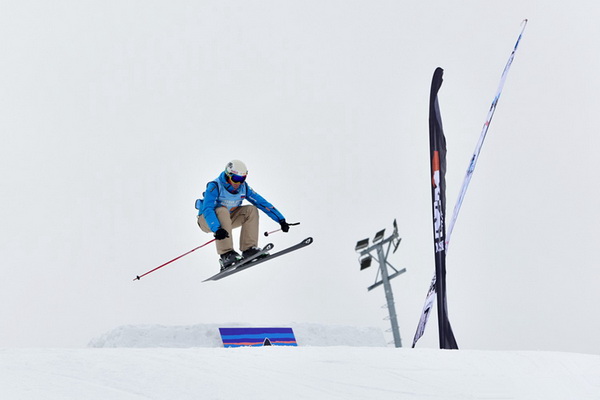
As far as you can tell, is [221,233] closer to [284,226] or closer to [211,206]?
[211,206]

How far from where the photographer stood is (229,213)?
10609 mm

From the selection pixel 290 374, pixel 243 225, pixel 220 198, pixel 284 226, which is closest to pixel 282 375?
pixel 290 374

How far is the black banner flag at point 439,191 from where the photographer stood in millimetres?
9766

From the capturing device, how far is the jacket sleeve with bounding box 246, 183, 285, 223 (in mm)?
10922

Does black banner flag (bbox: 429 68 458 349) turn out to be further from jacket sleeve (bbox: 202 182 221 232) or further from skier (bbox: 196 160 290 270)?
jacket sleeve (bbox: 202 182 221 232)

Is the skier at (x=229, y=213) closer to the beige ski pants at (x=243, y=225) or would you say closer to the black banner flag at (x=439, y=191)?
the beige ski pants at (x=243, y=225)

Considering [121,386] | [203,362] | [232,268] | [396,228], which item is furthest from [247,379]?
[396,228]

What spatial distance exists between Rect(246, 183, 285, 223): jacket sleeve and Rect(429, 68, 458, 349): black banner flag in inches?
91.4

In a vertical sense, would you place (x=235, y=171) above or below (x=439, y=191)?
above

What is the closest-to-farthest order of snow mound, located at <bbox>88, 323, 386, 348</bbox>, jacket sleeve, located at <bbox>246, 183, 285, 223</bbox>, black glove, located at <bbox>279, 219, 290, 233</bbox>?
jacket sleeve, located at <bbox>246, 183, 285, 223</bbox> < black glove, located at <bbox>279, 219, 290, 233</bbox> < snow mound, located at <bbox>88, 323, 386, 348</bbox>

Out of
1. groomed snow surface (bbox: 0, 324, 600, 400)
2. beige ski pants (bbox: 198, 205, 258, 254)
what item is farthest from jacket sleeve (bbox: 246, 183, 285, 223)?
groomed snow surface (bbox: 0, 324, 600, 400)

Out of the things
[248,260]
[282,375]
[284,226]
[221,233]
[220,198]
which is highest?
[220,198]

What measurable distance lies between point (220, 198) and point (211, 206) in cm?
20

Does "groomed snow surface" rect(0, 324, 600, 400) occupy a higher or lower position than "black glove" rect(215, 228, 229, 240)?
lower
